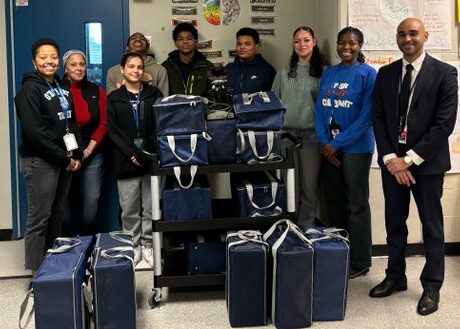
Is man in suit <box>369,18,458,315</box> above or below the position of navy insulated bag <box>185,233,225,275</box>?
above

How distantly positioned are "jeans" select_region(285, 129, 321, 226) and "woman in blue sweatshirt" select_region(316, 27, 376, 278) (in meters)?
0.17

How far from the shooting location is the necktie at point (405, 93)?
2.87 metres

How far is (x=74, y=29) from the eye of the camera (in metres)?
4.12

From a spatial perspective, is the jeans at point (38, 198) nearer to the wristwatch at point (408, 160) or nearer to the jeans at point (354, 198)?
the jeans at point (354, 198)

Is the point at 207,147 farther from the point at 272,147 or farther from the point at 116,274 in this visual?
the point at 116,274

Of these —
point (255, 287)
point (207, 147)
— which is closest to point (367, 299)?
point (255, 287)

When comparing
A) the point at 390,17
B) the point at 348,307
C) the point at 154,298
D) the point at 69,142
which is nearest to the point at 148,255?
the point at 154,298

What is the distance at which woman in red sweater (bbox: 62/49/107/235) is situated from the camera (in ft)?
11.6

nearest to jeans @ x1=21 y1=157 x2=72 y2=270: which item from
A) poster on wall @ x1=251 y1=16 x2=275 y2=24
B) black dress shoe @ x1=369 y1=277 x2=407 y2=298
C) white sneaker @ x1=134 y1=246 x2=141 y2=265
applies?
white sneaker @ x1=134 y1=246 x2=141 y2=265

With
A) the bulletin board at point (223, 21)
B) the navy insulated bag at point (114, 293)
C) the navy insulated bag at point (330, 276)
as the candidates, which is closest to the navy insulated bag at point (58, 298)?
the navy insulated bag at point (114, 293)

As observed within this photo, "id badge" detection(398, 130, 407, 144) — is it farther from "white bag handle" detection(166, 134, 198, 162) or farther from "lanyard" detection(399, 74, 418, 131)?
"white bag handle" detection(166, 134, 198, 162)

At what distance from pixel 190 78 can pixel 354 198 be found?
1488 mm

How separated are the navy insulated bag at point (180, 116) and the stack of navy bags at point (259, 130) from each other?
0.22 m

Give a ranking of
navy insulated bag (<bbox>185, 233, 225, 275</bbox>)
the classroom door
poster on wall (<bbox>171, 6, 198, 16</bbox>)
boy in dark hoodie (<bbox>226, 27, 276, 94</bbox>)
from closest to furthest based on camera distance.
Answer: navy insulated bag (<bbox>185, 233, 225, 275</bbox>) → boy in dark hoodie (<bbox>226, 27, 276, 94</bbox>) → the classroom door → poster on wall (<bbox>171, 6, 198, 16</bbox>)
